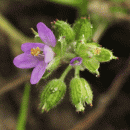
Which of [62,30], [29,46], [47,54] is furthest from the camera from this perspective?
[62,30]

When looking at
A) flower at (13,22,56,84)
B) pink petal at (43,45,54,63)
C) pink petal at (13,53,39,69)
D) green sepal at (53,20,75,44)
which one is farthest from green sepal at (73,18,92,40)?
pink petal at (13,53,39,69)

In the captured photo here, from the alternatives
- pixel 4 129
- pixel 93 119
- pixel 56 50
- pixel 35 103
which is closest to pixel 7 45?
pixel 35 103

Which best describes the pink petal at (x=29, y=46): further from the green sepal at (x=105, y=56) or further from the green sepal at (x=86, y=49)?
the green sepal at (x=105, y=56)

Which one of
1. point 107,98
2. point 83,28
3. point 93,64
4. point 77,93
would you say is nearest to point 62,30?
point 83,28

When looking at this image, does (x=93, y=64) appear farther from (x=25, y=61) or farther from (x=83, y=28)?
(x=25, y=61)

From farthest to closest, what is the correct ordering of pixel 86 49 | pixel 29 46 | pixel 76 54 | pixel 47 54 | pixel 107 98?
1. pixel 107 98
2. pixel 76 54
3. pixel 86 49
4. pixel 29 46
5. pixel 47 54

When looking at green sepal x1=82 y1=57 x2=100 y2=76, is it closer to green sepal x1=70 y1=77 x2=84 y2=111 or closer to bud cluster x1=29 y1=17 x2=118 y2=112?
bud cluster x1=29 y1=17 x2=118 y2=112

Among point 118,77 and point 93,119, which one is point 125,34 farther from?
point 93,119
